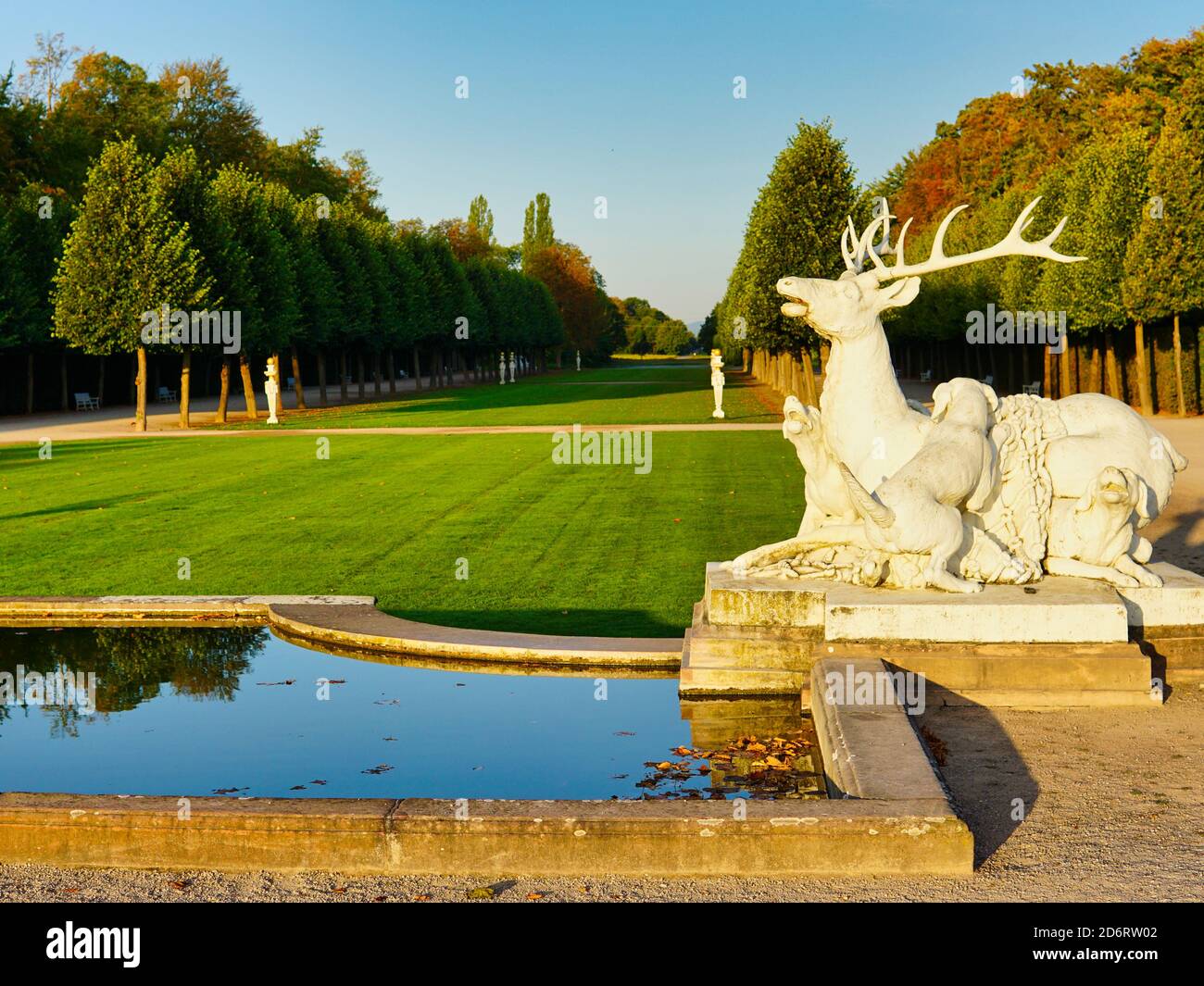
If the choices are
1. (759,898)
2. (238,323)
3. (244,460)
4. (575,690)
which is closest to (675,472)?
(244,460)

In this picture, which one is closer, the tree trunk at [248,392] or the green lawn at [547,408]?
the green lawn at [547,408]

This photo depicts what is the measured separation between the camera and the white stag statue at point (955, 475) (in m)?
7.58

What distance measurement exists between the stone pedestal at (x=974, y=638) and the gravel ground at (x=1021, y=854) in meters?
0.36

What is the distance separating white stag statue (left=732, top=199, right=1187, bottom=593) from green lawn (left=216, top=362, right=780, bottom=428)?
29563 millimetres

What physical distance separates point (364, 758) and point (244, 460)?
2106 cm

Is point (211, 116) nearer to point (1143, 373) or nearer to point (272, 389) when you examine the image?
point (272, 389)

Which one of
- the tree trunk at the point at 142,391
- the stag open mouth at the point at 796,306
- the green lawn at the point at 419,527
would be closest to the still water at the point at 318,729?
the green lawn at the point at 419,527

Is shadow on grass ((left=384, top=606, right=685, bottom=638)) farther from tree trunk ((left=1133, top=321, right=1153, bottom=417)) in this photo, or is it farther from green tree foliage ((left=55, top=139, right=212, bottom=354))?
tree trunk ((left=1133, top=321, right=1153, bottom=417))

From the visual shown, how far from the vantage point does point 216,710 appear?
26.2 feet

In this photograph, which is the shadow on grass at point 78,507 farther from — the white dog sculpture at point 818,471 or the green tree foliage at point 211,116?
the green tree foliage at point 211,116

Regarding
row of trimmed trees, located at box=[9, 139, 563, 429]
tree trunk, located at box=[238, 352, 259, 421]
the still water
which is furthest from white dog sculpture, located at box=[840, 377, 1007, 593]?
tree trunk, located at box=[238, 352, 259, 421]

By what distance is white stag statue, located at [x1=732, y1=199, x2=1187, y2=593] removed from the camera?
24.9 feet

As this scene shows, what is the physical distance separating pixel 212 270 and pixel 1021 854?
37.6 metres

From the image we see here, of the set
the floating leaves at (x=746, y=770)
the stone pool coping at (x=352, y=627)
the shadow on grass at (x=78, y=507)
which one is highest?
the shadow on grass at (x=78, y=507)
